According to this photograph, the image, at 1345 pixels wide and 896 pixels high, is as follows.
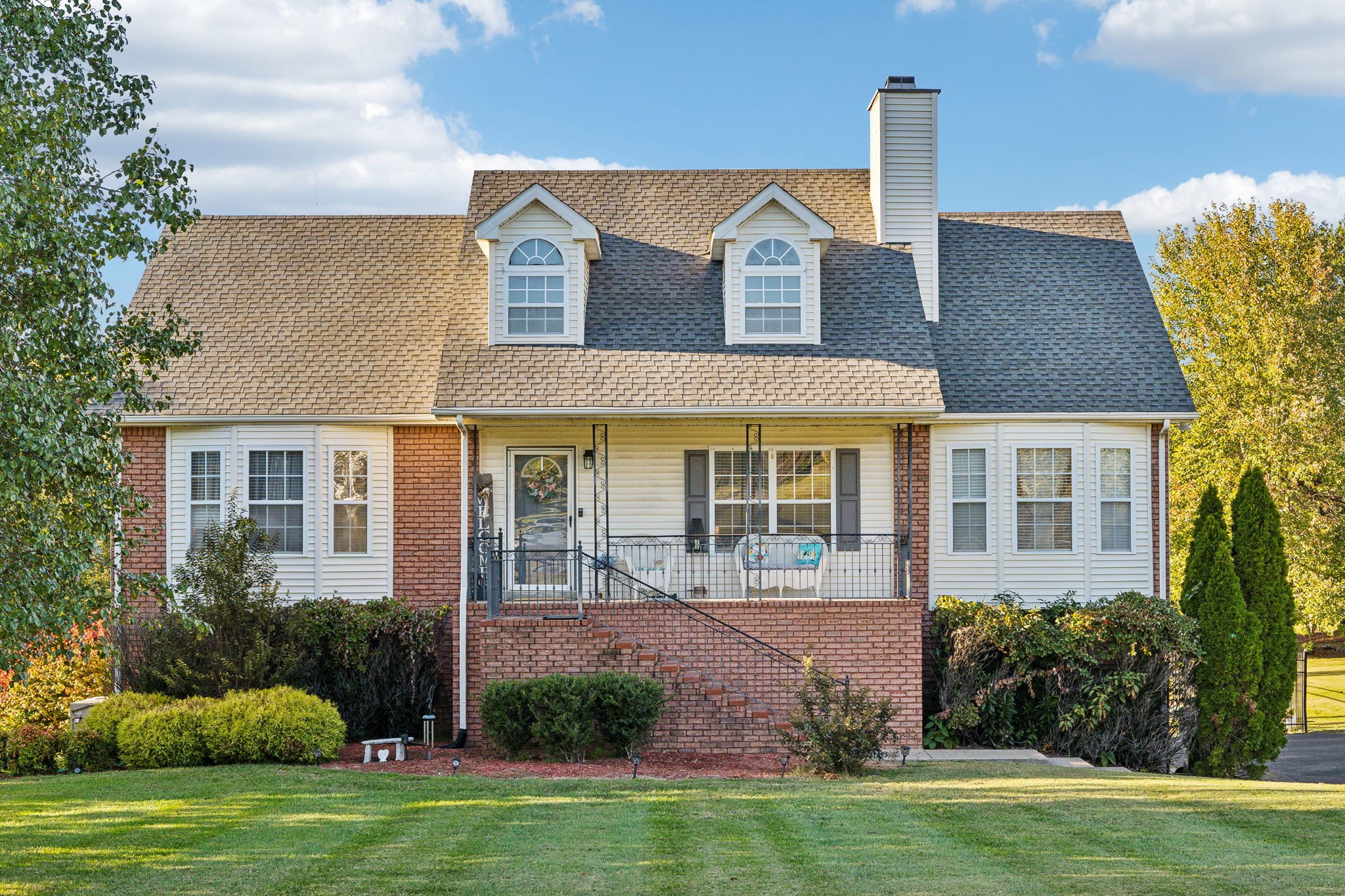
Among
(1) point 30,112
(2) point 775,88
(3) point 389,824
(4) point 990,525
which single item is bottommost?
(3) point 389,824

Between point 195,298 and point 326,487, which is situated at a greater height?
point 195,298

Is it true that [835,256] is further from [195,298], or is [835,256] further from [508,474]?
[195,298]

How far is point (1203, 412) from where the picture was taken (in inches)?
1145

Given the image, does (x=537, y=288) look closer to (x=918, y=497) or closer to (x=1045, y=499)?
(x=918, y=497)

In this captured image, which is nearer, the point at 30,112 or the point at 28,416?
the point at 28,416

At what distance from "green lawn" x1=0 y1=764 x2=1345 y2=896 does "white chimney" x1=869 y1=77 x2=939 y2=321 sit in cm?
900

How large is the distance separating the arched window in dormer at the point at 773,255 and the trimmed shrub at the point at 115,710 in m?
9.93

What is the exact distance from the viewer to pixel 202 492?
56.7 feet

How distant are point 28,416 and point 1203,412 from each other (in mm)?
27375

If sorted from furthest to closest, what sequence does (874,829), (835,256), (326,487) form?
(835,256) → (326,487) → (874,829)

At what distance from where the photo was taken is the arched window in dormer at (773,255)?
1752 centimetres

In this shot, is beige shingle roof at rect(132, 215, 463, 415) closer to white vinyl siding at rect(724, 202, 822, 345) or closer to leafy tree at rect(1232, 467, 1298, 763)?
white vinyl siding at rect(724, 202, 822, 345)

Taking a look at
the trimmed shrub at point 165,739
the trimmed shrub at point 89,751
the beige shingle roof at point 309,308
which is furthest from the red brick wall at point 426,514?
the trimmed shrub at point 89,751

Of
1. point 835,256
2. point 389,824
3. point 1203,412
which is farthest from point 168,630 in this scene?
point 1203,412
